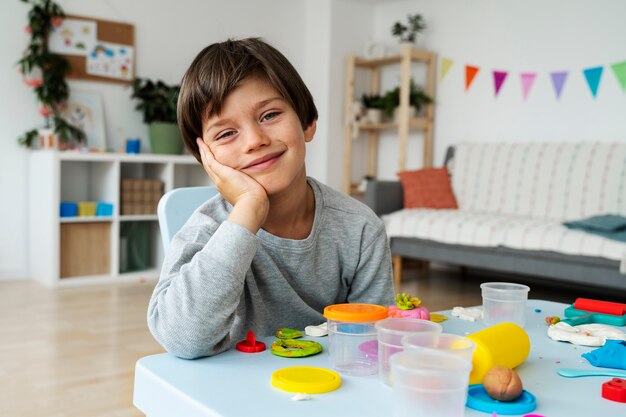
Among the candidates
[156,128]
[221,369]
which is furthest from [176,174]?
[221,369]

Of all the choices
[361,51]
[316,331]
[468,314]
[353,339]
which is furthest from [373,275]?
[361,51]

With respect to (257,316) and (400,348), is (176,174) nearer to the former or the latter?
(257,316)

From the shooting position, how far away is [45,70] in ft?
12.5

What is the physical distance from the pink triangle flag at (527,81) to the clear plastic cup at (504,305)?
3579mm

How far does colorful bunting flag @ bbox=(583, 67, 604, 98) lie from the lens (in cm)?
387

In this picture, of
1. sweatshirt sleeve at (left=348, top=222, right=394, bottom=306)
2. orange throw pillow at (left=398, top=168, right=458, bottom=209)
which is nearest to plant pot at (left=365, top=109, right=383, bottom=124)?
orange throw pillow at (left=398, top=168, right=458, bottom=209)

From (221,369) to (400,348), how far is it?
0.19 metres

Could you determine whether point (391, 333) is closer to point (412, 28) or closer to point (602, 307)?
point (602, 307)

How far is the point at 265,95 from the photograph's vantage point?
3.12 feet

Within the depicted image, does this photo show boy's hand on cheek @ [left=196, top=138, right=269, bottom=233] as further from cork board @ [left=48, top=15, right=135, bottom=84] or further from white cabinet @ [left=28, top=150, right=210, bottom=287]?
cork board @ [left=48, top=15, right=135, bottom=84]

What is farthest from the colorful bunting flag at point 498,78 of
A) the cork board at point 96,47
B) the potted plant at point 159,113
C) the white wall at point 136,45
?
the cork board at point 96,47

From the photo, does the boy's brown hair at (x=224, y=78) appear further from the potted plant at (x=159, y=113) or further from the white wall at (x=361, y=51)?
the white wall at (x=361, y=51)

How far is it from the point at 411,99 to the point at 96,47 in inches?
86.4

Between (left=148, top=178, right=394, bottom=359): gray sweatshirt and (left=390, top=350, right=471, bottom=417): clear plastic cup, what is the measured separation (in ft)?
0.89
